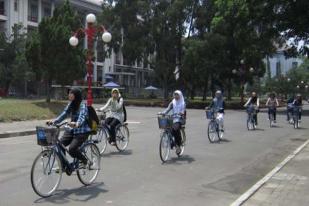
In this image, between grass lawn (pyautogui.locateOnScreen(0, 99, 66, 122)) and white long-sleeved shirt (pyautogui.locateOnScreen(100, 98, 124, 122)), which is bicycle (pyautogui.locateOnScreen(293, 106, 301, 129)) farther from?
white long-sleeved shirt (pyautogui.locateOnScreen(100, 98, 124, 122))

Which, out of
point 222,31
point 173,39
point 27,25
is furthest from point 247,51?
point 27,25

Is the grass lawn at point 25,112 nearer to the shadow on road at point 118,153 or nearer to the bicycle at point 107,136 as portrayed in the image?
the bicycle at point 107,136

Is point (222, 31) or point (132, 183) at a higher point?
point (222, 31)

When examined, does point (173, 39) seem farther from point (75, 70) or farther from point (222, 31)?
point (75, 70)

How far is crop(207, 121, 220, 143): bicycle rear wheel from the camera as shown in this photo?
64.0 feet

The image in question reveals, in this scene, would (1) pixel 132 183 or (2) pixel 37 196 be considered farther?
(1) pixel 132 183

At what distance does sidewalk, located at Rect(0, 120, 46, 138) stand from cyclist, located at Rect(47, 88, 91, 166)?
1185 cm

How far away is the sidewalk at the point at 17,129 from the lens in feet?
70.7

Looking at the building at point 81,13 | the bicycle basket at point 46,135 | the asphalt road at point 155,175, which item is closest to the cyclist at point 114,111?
the asphalt road at point 155,175

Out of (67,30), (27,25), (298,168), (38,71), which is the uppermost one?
(27,25)

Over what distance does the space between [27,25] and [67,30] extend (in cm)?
4340

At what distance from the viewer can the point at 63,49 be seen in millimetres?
36406

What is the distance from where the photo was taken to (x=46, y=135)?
9008mm

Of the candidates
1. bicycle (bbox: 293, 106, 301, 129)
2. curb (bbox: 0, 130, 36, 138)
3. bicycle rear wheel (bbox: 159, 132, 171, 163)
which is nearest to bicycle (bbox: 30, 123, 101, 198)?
bicycle rear wheel (bbox: 159, 132, 171, 163)
